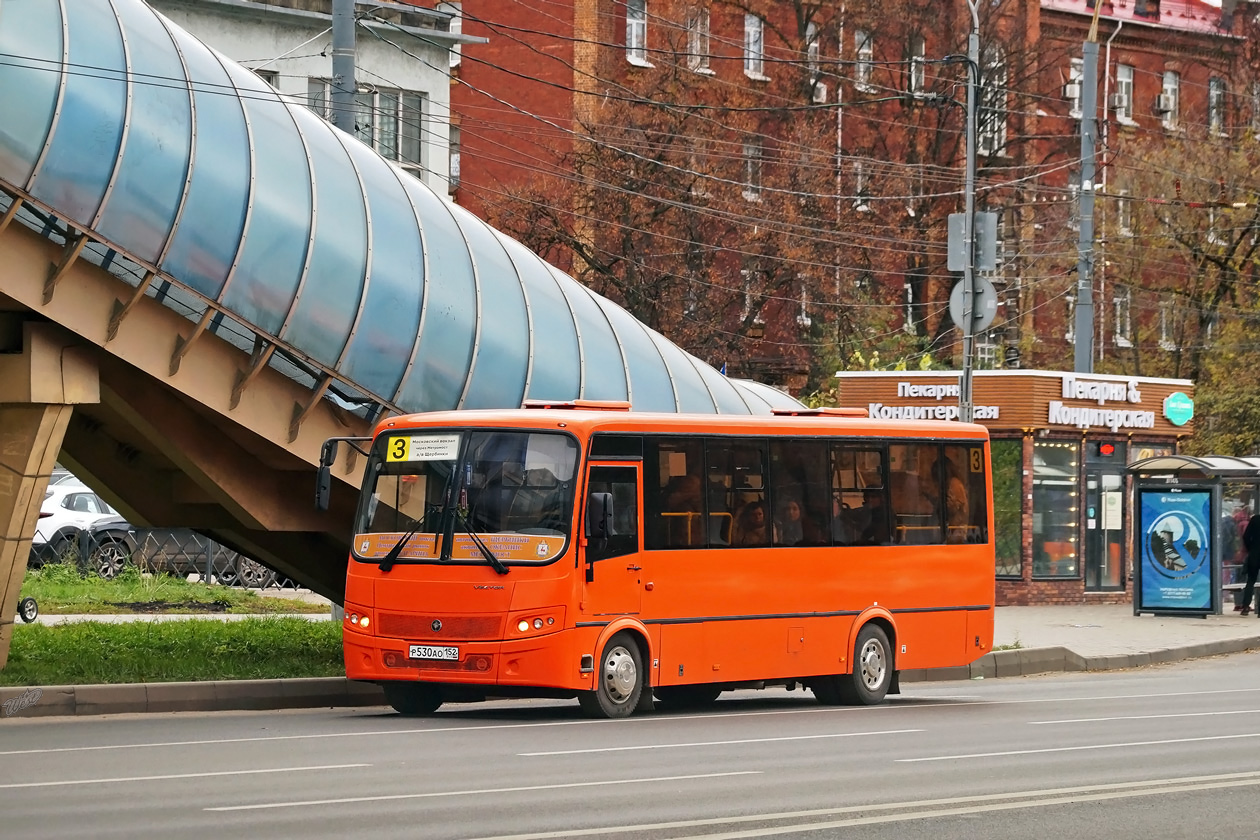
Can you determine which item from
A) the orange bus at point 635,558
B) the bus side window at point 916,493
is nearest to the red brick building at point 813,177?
the bus side window at point 916,493

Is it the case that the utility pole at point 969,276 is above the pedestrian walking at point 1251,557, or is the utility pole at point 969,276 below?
above

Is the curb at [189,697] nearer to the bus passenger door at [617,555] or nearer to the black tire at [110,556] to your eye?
the bus passenger door at [617,555]

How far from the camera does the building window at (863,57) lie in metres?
56.9

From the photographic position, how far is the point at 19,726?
14.9 metres

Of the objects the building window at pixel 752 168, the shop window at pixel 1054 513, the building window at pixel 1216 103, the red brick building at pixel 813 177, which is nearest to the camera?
the shop window at pixel 1054 513

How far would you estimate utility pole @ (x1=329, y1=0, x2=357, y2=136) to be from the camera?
21.8 metres

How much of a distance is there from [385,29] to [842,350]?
15.5m

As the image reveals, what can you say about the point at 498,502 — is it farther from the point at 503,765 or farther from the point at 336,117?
the point at 336,117

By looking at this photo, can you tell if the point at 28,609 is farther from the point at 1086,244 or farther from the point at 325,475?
the point at 1086,244

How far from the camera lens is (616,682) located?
54.6 ft

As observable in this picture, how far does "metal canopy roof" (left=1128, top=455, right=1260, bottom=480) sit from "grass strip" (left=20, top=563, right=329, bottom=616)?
1380cm

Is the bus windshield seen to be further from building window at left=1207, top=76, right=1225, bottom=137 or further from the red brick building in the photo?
building window at left=1207, top=76, right=1225, bottom=137

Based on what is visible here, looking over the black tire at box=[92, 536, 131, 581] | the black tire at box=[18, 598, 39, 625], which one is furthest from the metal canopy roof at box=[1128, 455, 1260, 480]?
the black tire at box=[18, 598, 39, 625]

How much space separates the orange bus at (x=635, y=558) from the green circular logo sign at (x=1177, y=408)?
69.4 feet
